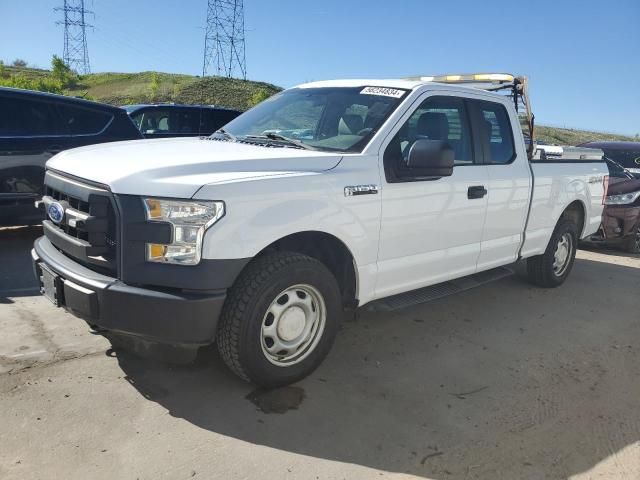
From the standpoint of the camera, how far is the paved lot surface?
8.84ft

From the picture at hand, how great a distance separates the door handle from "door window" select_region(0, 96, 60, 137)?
4.73m

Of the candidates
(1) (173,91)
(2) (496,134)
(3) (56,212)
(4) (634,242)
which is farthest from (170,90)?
(3) (56,212)

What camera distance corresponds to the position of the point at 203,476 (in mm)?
2555

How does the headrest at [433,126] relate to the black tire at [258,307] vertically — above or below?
above

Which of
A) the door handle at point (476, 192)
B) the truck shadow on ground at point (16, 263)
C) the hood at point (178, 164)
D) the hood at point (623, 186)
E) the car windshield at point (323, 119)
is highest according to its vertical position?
the car windshield at point (323, 119)

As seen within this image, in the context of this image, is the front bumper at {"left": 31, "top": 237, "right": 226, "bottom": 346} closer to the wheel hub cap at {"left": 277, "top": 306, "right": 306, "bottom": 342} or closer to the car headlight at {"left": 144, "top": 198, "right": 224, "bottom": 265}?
the car headlight at {"left": 144, "top": 198, "right": 224, "bottom": 265}

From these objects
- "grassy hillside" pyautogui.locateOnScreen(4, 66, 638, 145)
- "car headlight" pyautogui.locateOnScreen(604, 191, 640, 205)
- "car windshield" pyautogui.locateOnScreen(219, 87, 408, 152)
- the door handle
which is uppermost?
"grassy hillside" pyautogui.locateOnScreen(4, 66, 638, 145)

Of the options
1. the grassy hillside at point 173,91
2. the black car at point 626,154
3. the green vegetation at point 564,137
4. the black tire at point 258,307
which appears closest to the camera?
the black tire at point 258,307

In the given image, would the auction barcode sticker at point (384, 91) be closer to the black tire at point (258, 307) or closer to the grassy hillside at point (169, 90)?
the black tire at point (258, 307)

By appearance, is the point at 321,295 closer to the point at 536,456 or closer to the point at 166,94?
the point at 536,456

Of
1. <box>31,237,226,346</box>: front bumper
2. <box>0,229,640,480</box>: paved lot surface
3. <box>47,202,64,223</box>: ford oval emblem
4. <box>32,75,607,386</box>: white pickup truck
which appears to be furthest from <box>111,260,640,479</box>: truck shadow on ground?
<box>47,202,64,223</box>: ford oval emblem

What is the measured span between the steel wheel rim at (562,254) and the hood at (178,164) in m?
3.59

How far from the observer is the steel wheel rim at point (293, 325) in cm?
320

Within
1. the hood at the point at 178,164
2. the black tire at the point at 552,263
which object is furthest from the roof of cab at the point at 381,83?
the black tire at the point at 552,263
